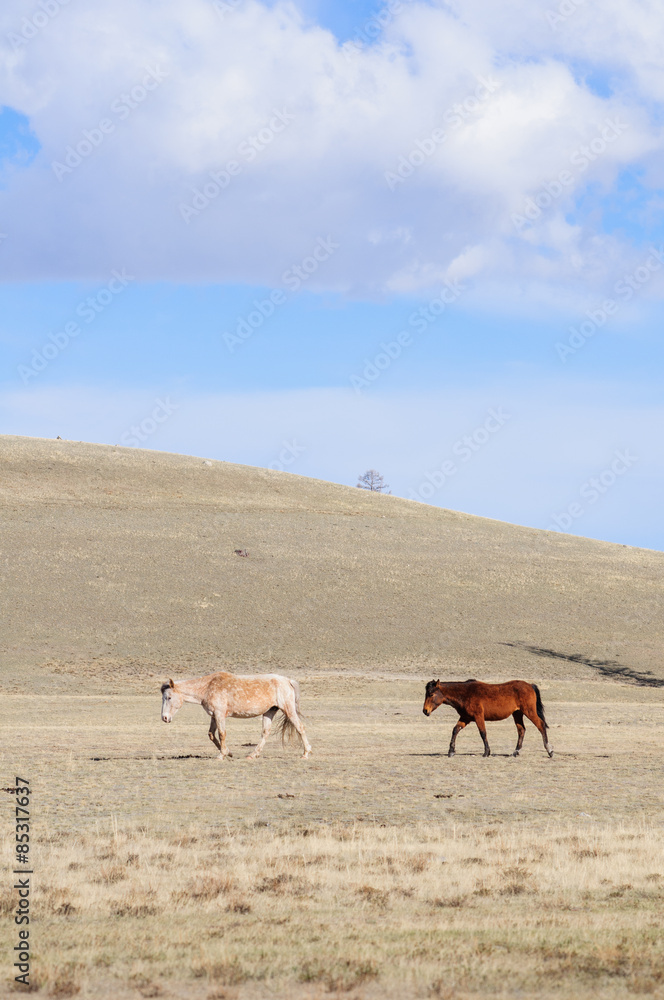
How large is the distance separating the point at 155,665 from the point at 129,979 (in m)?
45.3

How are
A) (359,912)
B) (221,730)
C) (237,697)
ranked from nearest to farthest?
(359,912) → (237,697) → (221,730)

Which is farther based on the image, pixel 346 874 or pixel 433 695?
pixel 433 695

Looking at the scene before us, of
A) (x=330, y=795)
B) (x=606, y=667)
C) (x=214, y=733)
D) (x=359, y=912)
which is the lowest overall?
(x=359, y=912)

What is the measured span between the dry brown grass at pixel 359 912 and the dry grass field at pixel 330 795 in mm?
33

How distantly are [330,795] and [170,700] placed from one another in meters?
5.15

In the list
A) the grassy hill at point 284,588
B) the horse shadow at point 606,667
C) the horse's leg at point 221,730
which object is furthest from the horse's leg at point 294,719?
the horse shadow at point 606,667

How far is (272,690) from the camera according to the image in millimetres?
21234

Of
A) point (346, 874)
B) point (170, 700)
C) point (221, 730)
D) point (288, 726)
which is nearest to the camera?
point (346, 874)

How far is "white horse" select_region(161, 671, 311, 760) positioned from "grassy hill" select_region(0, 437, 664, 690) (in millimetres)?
25408

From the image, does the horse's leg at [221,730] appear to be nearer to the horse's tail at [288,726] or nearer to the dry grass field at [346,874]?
the dry grass field at [346,874]

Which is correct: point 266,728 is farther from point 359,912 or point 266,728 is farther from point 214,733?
point 359,912

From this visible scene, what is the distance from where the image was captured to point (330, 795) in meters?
16.8

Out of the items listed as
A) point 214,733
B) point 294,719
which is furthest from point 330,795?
point 214,733

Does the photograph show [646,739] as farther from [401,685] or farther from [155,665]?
[155,665]
